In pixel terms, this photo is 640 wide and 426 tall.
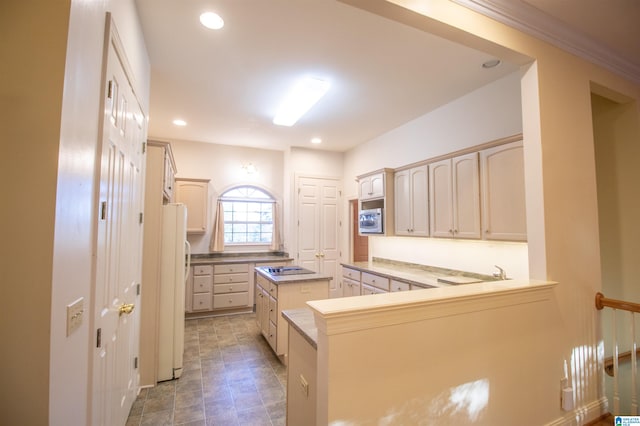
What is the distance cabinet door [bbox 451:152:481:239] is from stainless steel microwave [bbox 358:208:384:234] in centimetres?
129

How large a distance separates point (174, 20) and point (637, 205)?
4.29m

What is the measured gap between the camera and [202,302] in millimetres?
4887

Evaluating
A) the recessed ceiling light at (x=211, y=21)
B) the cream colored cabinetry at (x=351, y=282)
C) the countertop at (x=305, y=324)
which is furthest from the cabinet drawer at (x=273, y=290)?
the recessed ceiling light at (x=211, y=21)

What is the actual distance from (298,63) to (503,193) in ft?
7.68

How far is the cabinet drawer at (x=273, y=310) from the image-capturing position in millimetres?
3247

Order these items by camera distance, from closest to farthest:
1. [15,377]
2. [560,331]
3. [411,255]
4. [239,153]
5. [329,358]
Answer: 1. [15,377]
2. [329,358]
3. [560,331]
4. [411,255]
5. [239,153]

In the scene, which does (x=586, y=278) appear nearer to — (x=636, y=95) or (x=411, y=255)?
(x=636, y=95)

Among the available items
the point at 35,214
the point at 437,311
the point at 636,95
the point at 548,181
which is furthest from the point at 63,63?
the point at 636,95

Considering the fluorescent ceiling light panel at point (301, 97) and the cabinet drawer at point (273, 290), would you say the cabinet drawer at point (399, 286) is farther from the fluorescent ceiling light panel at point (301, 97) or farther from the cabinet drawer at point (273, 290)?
the fluorescent ceiling light panel at point (301, 97)

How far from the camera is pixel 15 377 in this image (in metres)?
0.83

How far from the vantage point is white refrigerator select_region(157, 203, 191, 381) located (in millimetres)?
2824

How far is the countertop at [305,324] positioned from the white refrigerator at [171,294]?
5.09 feet

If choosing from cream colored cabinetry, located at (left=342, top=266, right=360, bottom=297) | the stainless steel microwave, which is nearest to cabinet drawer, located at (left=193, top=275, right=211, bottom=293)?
cream colored cabinetry, located at (left=342, top=266, right=360, bottom=297)

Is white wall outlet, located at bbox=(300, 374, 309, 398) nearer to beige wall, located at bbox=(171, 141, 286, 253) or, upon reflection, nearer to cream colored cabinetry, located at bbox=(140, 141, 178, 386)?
cream colored cabinetry, located at bbox=(140, 141, 178, 386)
